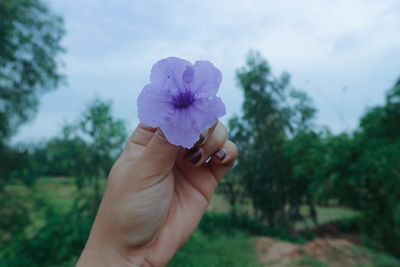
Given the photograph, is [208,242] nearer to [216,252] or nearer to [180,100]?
→ [216,252]

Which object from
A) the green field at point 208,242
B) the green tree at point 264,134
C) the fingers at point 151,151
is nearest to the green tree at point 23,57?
the green field at point 208,242

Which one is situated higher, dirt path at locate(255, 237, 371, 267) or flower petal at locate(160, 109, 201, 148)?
A: flower petal at locate(160, 109, 201, 148)

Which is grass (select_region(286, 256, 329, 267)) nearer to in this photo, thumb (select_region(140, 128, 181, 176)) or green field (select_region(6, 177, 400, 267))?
green field (select_region(6, 177, 400, 267))

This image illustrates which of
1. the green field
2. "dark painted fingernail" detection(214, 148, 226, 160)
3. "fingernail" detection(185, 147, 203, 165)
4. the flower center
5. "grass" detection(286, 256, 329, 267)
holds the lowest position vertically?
the green field

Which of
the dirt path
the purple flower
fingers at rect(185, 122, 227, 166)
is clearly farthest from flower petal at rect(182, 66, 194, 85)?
the dirt path

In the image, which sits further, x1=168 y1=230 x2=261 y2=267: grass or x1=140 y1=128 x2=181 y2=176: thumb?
x1=168 y1=230 x2=261 y2=267: grass

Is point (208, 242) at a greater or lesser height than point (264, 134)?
lesser

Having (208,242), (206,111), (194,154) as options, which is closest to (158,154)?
(194,154)
